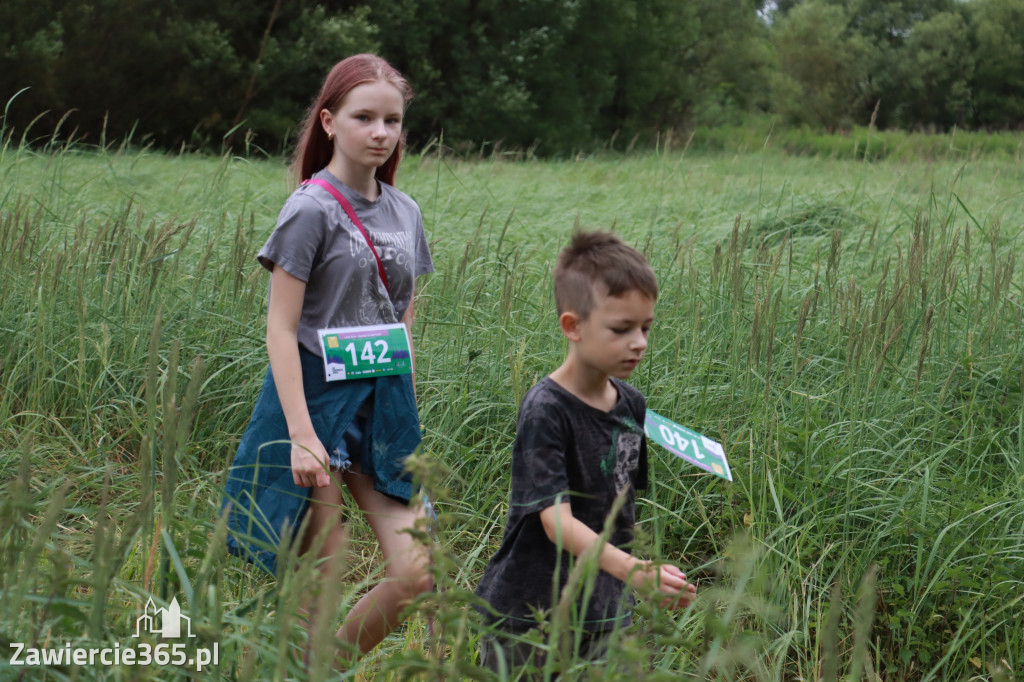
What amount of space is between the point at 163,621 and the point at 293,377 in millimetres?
676

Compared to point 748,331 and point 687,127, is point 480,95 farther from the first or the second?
point 748,331

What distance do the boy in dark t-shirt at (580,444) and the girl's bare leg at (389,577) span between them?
0.25 metres

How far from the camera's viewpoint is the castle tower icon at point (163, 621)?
144cm

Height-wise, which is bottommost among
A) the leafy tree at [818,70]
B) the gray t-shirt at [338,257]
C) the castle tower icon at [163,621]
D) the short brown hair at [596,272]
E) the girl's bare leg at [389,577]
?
the girl's bare leg at [389,577]

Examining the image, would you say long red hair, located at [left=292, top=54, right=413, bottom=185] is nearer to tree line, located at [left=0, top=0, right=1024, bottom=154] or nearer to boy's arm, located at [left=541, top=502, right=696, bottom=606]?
boy's arm, located at [left=541, top=502, right=696, bottom=606]

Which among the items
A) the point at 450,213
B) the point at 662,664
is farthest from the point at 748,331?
the point at 450,213

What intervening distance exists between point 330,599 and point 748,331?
8.38 feet

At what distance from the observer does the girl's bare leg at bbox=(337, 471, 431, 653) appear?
205cm

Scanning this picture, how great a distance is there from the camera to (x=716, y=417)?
121 inches

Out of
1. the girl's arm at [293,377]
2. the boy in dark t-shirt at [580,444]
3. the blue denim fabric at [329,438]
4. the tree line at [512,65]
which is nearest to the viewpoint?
the boy in dark t-shirt at [580,444]

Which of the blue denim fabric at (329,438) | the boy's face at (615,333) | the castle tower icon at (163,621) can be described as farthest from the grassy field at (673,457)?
the boy's face at (615,333)

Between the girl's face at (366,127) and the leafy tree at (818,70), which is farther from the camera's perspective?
the leafy tree at (818,70)

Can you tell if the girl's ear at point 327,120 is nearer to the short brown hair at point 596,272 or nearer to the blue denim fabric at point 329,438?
the blue denim fabric at point 329,438

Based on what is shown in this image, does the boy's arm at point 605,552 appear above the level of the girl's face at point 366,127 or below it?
below
